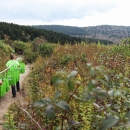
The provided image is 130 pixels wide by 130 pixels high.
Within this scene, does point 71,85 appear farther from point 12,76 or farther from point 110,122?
point 12,76

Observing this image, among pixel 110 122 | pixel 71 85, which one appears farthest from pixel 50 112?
pixel 110 122

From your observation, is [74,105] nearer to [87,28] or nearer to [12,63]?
[12,63]

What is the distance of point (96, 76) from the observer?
134 cm

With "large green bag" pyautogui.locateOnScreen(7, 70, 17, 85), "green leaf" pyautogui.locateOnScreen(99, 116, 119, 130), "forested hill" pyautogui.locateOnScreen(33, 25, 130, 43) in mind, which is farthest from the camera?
"forested hill" pyautogui.locateOnScreen(33, 25, 130, 43)

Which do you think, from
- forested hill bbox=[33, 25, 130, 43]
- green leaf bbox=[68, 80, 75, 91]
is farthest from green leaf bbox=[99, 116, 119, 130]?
forested hill bbox=[33, 25, 130, 43]

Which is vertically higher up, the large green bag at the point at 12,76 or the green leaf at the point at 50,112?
the green leaf at the point at 50,112

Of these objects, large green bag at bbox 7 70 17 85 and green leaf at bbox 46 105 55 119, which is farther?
large green bag at bbox 7 70 17 85

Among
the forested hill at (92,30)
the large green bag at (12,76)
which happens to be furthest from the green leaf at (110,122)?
the forested hill at (92,30)

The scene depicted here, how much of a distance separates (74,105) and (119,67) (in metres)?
3.26

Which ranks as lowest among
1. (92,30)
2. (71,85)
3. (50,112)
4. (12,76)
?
(92,30)

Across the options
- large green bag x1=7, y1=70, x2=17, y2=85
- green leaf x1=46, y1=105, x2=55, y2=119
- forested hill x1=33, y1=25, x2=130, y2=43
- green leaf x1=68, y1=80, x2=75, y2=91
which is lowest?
forested hill x1=33, y1=25, x2=130, y2=43

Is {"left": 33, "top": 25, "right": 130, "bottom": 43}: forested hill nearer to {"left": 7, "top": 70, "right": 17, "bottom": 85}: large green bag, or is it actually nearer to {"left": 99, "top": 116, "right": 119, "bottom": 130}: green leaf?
{"left": 7, "top": 70, "right": 17, "bottom": 85}: large green bag

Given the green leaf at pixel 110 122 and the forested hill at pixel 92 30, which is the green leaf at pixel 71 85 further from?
the forested hill at pixel 92 30

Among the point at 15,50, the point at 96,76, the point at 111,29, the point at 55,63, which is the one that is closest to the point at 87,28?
the point at 111,29
